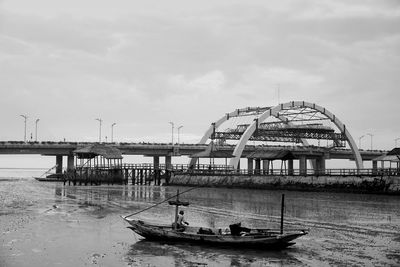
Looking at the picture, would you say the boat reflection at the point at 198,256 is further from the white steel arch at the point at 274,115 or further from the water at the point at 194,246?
the white steel arch at the point at 274,115

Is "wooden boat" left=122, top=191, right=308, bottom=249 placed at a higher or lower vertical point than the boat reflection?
higher

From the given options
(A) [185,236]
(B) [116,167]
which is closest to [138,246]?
(A) [185,236]

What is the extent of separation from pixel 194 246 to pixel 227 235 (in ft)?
5.57

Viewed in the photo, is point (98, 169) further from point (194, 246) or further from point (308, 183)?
point (194, 246)

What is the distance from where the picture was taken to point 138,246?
74.3ft

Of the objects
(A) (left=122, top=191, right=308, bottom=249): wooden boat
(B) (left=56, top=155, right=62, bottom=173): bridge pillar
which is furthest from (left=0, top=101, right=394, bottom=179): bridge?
(A) (left=122, top=191, right=308, bottom=249): wooden boat

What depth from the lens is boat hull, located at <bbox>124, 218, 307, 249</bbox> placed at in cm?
2152

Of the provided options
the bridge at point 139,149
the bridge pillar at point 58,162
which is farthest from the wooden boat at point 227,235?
the bridge pillar at point 58,162

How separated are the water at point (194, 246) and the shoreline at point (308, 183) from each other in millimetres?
12082

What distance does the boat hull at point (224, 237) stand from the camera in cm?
2152

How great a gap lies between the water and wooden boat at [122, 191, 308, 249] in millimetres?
363

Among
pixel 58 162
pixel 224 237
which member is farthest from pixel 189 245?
pixel 58 162

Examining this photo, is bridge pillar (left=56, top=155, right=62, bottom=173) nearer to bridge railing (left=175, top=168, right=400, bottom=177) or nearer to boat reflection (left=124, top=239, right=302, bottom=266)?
bridge railing (left=175, top=168, right=400, bottom=177)

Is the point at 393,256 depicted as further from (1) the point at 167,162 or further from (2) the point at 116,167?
(1) the point at 167,162
